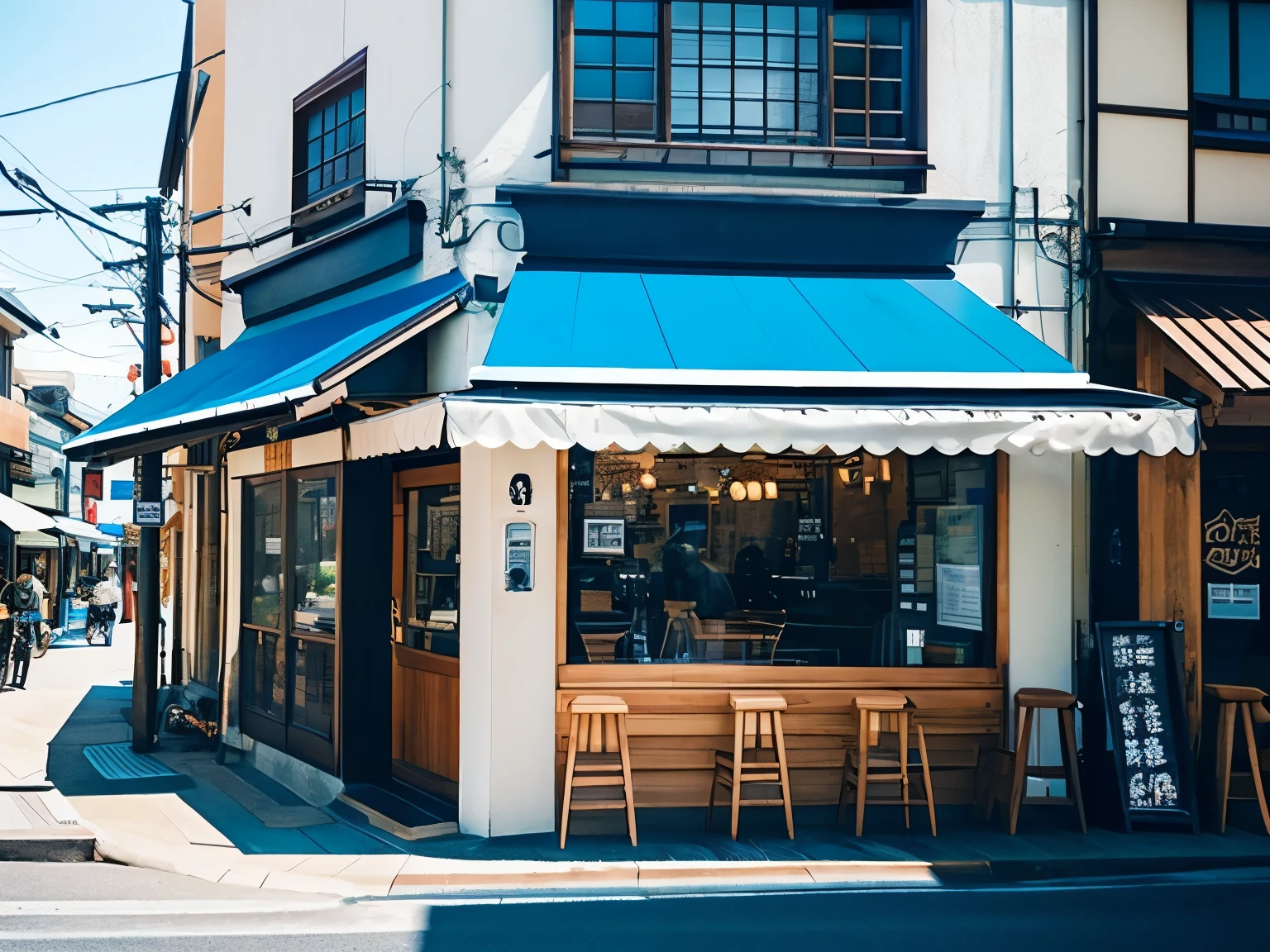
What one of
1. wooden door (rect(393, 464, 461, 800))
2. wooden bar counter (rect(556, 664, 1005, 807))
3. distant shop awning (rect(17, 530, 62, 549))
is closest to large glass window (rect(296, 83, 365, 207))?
wooden door (rect(393, 464, 461, 800))

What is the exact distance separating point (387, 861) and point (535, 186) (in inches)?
192

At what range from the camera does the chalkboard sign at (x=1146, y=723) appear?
26.5 ft

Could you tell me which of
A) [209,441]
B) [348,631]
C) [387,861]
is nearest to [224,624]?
[209,441]

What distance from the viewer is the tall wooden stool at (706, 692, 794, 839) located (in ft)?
25.8

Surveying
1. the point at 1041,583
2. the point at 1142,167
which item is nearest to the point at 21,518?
the point at 1041,583

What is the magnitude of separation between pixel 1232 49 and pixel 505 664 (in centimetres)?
781

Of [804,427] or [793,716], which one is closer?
[804,427]

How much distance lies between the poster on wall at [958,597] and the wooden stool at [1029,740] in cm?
67

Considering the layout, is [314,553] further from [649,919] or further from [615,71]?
[649,919]

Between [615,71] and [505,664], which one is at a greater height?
[615,71]

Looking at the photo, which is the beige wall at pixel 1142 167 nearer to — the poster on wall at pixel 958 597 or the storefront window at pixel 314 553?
the poster on wall at pixel 958 597

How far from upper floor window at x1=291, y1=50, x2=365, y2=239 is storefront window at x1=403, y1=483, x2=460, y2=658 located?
268cm

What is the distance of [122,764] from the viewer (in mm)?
10930

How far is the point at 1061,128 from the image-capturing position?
9.16m
